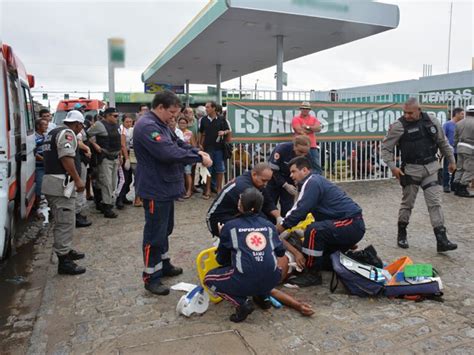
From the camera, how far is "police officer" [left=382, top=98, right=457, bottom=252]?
17.1 ft

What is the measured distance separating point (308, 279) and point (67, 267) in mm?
2564

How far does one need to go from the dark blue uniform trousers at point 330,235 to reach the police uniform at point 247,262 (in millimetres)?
674

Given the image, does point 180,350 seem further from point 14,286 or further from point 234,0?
point 234,0

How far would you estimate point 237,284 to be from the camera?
10.7 feet

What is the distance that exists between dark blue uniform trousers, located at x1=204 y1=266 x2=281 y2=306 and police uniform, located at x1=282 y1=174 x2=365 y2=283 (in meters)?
0.74

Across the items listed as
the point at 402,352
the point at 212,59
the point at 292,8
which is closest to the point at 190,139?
the point at 292,8

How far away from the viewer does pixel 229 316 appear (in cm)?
347

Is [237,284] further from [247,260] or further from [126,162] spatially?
[126,162]

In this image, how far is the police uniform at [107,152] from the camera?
22.6ft

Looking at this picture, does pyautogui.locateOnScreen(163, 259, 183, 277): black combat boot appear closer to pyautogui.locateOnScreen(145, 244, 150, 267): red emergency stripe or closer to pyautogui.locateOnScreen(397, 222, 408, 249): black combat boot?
pyautogui.locateOnScreen(145, 244, 150, 267): red emergency stripe

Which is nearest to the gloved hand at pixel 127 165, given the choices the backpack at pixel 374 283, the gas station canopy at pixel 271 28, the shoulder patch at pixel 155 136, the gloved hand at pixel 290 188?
the gloved hand at pixel 290 188

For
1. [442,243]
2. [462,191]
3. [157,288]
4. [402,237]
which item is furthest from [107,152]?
[462,191]

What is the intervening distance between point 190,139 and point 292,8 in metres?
3.68

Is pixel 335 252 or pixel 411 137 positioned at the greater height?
pixel 411 137
